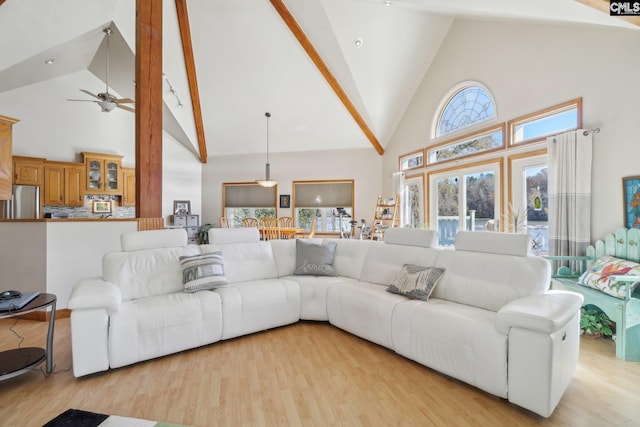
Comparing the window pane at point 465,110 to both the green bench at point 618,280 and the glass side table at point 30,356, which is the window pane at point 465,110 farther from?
the glass side table at point 30,356

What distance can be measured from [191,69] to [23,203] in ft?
13.4

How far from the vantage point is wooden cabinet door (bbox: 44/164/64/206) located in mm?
5988

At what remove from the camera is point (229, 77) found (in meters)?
6.73

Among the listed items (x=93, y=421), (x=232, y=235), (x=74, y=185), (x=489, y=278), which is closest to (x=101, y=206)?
(x=74, y=185)

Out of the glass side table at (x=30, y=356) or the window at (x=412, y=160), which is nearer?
the glass side table at (x=30, y=356)

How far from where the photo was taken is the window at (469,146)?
15.0 ft

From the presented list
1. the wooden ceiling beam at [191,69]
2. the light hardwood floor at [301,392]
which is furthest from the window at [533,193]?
the wooden ceiling beam at [191,69]

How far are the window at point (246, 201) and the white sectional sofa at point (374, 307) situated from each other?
4647 mm

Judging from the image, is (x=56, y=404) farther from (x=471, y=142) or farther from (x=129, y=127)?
(x=129, y=127)

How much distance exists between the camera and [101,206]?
22.3ft

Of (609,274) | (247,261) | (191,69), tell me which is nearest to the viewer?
(609,274)

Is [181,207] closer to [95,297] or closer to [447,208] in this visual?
[95,297]

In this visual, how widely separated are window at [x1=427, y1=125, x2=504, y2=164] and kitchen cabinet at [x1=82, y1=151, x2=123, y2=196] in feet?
22.1

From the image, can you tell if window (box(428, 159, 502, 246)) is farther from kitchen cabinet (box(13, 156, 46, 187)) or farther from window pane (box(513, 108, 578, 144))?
kitchen cabinet (box(13, 156, 46, 187))
